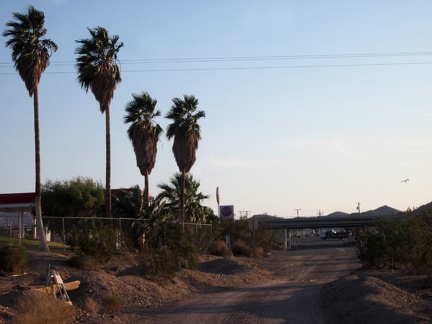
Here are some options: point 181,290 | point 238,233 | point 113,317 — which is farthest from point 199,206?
point 113,317

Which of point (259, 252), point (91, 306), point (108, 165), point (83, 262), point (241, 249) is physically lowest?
point (91, 306)

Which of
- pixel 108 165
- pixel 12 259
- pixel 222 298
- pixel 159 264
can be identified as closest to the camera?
pixel 222 298

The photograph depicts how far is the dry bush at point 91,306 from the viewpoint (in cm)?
1756

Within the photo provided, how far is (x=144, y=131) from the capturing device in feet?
145

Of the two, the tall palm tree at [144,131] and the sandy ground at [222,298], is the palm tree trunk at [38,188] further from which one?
the tall palm tree at [144,131]

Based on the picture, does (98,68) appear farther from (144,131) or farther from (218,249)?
(218,249)

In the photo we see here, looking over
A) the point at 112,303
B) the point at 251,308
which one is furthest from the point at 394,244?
the point at 112,303

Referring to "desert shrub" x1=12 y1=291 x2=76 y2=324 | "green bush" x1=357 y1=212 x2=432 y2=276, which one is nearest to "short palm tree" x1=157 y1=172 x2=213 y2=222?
"green bush" x1=357 y1=212 x2=432 y2=276

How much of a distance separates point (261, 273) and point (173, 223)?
6.43 m

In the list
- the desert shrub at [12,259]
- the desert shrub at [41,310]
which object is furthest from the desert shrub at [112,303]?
the desert shrub at [12,259]

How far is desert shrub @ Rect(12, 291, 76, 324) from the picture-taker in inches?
553

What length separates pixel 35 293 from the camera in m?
15.6

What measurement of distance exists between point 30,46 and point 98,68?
17.3 feet

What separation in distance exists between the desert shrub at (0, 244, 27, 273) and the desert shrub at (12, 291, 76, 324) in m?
9.03
